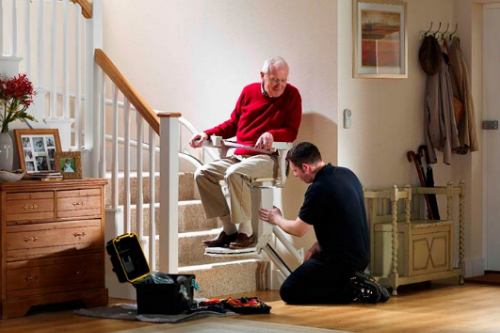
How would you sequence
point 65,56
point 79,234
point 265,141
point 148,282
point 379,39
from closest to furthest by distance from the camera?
1. point 148,282
2. point 79,234
3. point 265,141
4. point 65,56
5. point 379,39

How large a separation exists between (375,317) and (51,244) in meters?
1.99

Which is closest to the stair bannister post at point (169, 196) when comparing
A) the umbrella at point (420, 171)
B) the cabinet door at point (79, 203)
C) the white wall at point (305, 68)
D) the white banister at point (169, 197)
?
the white banister at point (169, 197)

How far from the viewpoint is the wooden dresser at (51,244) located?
5.63 m

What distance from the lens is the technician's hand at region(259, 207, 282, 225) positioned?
6.21m

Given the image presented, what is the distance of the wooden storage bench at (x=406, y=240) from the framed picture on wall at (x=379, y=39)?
A: 0.87m

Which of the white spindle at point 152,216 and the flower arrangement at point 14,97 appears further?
the white spindle at point 152,216

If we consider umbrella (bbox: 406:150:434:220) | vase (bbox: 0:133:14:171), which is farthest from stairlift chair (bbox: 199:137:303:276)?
vase (bbox: 0:133:14:171)

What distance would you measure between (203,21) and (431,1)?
1759mm

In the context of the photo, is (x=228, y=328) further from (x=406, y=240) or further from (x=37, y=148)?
(x=406, y=240)

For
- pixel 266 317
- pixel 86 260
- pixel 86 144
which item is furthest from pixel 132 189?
pixel 266 317

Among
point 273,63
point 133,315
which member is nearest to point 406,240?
point 273,63

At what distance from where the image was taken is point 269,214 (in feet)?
20.4

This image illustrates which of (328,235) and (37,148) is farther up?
(37,148)

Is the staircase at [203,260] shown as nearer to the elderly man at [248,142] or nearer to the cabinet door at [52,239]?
the elderly man at [248,142]
